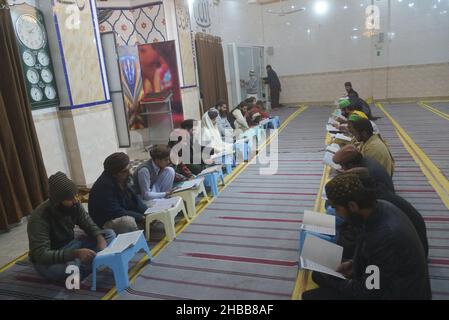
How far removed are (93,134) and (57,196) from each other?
2.62 meters

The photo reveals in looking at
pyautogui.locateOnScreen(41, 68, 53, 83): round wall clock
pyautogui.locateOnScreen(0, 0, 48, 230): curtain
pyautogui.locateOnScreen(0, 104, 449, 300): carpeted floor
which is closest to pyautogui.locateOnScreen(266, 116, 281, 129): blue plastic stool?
pyautogui.locateOnScreen(0, 104, 449, 300): carpeted floor

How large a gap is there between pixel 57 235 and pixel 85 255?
0.33 metres

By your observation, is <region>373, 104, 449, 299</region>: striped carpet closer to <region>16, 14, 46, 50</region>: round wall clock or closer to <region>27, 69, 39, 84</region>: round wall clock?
<region>27, 69, 39, 84</region>: round wall clock

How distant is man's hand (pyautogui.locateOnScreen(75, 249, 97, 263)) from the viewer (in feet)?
7.85

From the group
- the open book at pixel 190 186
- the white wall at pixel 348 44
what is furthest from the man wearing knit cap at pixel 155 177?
the white wall at pixel 348 44

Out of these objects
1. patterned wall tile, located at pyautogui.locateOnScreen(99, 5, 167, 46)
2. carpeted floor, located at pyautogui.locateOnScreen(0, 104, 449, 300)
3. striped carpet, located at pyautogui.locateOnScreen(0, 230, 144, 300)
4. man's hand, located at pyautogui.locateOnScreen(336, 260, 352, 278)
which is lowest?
carpeted floor, located at pyautogui.locateOnScreen(0, 104, 449, 300)

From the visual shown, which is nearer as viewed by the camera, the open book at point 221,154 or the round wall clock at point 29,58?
the round wall clock at point 29,58

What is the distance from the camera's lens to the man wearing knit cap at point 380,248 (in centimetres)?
165

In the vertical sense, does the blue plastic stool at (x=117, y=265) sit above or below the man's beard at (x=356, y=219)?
below

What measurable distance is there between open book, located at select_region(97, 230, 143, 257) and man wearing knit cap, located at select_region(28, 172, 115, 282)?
0.09 m

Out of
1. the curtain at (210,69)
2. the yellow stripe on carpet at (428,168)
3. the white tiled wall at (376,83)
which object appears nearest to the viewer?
the yellow stripe on carpet at (428,168)

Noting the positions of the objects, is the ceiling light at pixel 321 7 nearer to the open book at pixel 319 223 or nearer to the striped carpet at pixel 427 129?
the striped carpet at pixel 427 129

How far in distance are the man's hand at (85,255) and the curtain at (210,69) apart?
648cm
